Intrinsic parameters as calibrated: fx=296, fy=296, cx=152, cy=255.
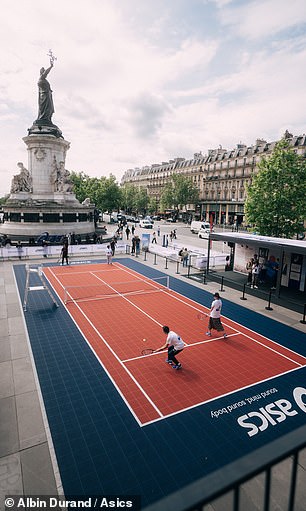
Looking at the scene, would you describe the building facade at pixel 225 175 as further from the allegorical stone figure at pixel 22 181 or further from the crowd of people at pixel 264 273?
the crowd of people at pixel 264 273

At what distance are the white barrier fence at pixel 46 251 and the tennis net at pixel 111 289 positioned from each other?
9885 millimetres

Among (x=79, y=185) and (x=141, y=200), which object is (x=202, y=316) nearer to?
(x=79, y=185)

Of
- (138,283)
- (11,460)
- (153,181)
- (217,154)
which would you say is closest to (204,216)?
(217,154)

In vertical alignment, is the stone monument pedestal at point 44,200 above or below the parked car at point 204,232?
above

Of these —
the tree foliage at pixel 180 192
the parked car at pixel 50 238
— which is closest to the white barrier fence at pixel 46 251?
the parked car at pixel 50 238

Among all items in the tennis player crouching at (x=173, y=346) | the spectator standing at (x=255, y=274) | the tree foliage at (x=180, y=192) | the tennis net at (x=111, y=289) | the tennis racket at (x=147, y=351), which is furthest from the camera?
the tree foliage at (x=180, y=192)

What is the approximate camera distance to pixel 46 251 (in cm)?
2802

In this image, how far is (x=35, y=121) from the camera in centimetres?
3825

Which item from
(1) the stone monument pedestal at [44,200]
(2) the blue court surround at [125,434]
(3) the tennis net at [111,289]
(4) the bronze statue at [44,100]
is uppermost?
(4) the bronze statue at [44,100]

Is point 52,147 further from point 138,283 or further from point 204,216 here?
point 204,216

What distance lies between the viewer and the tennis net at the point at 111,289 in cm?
1721

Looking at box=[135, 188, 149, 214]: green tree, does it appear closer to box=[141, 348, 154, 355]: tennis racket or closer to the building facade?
the building facade

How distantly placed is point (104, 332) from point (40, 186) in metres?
30.1

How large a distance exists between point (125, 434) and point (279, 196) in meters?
24.9
